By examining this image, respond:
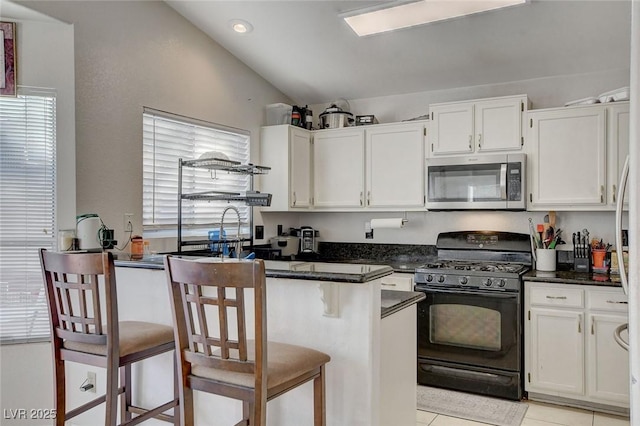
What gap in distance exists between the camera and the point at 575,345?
3195 millimetres

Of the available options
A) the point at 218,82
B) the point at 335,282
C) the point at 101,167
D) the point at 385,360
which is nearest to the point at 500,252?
the point at 385,360

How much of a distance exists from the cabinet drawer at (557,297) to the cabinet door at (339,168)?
5.44 feet

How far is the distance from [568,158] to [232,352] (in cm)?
A: 291

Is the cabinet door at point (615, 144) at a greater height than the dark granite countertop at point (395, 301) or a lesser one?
greater

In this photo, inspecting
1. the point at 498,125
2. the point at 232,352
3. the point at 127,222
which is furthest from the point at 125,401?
the point at 498,125

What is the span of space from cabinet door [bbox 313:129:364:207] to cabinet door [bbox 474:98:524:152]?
3.45 ft

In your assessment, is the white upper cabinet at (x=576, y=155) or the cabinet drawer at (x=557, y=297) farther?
the white upper cabinet at (x=576, y=155)

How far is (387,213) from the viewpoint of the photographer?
4.45 metres

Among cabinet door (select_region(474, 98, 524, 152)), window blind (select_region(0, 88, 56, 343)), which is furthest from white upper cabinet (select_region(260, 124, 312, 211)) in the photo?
window blind (select_region(0, 88, 56, 343))

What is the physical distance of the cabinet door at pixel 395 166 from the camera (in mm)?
4027

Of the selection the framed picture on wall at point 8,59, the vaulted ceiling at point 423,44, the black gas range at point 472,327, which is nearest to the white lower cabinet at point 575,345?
the black gas range at point 472,327

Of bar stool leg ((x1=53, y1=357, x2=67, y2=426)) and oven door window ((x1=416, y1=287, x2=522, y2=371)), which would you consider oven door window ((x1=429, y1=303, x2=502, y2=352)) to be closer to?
oven door window ((x1=416, y1=287, x2=522, y2=371))

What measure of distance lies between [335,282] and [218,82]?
2579mm

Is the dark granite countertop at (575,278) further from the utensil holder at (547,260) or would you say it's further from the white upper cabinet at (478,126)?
the white upper cabinet at (478,126)
